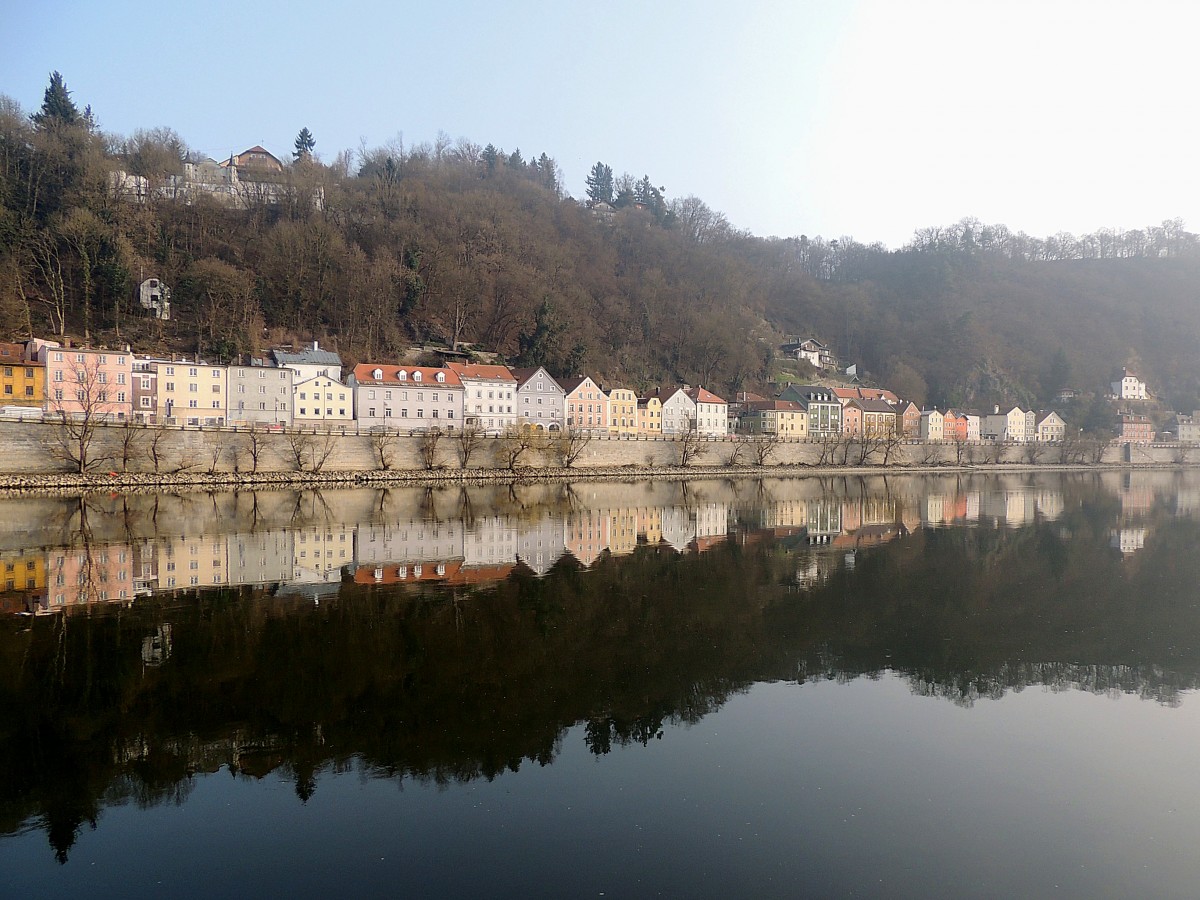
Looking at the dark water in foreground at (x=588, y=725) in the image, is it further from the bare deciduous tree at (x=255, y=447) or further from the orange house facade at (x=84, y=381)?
the orange house facade at (x=84, y=381)

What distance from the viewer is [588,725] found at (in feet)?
32.7

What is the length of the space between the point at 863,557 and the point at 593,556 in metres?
7.90

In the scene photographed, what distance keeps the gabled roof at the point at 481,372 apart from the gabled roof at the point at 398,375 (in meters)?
1.34

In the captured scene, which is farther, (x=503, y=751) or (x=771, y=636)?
(x=771, y=636)

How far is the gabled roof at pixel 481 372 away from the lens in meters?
59.8

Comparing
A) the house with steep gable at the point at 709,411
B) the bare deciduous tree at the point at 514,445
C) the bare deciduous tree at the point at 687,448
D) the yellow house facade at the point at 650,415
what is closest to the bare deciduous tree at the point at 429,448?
the bare deciduous tree at the point at 514,445

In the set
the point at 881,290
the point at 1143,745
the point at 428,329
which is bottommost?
the point at 1143,745

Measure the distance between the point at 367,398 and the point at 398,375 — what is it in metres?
2.83

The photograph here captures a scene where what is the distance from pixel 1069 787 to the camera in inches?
337

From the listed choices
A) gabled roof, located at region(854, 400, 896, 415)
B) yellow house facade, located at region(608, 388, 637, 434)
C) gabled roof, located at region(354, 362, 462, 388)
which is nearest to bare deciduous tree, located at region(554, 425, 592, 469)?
gabled roof, located at region(354, 362, 462, 388)

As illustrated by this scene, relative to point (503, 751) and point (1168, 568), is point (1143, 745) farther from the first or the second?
point (1168, 568)

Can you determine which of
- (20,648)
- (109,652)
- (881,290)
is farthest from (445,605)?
(881,290)

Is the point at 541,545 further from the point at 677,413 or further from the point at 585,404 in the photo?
the point at 677,413

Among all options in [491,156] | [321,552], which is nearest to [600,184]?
[491,156]
